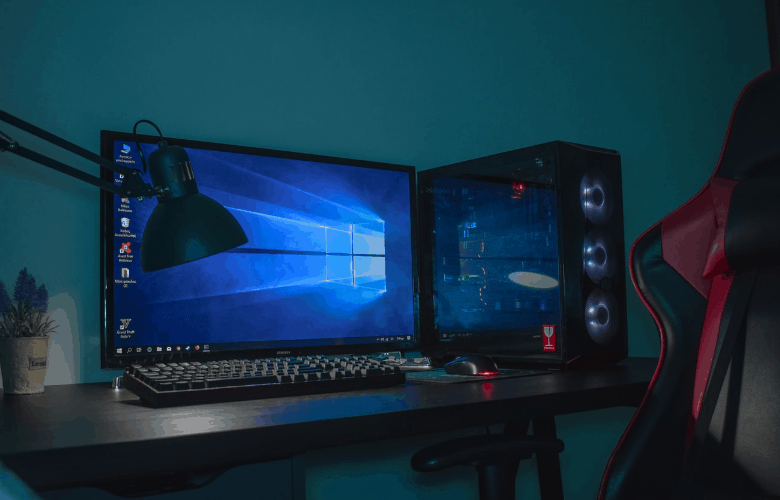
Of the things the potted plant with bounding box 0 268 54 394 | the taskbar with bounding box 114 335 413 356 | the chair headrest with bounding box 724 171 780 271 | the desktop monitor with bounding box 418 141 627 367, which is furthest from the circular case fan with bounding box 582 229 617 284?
A: the potted plant with bounding box 0 268 54 394

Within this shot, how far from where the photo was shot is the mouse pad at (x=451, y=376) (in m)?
1.08

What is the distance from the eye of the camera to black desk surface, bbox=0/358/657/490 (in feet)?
1.85

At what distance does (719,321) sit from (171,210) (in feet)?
2.65

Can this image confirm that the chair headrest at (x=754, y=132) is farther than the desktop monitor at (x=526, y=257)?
No

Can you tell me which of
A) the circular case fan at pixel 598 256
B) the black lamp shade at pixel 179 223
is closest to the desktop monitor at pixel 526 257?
the circular case fan at pixel 598 256

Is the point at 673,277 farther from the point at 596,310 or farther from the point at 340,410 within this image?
the point at 340,410

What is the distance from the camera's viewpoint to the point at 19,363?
1.01 metres

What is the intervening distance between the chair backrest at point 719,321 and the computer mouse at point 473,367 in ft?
1.12

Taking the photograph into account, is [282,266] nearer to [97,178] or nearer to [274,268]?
[274,268]

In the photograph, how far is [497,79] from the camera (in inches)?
73.9

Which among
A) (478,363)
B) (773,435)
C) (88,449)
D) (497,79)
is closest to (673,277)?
(773,435)

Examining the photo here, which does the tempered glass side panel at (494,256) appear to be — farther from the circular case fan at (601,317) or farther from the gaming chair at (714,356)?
the gaming chair at (714,356)

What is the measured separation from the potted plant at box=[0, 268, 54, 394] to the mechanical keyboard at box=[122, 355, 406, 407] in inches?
6.6

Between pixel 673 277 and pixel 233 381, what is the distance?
647 millimetres
